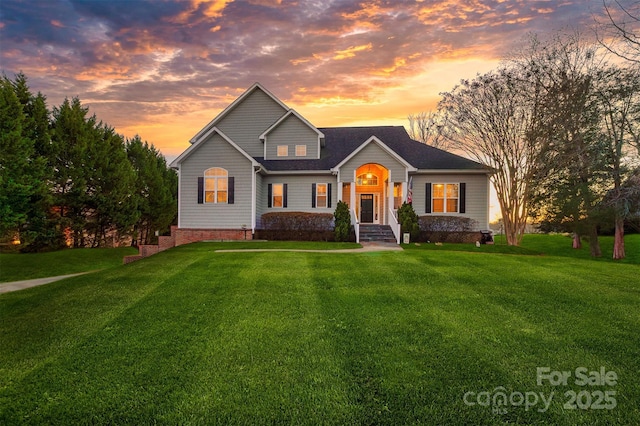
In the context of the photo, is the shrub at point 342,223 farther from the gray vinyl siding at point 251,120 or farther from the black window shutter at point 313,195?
the gray vinyl siding at point 251,120

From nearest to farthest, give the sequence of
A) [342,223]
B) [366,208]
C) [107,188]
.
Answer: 1. [342,223]
2. [366,208]
3. [107,188]

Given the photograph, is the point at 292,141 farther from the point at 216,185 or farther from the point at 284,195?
the point at 216,185

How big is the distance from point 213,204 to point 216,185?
1.09 m

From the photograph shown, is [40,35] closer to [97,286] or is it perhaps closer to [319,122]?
[97,286]

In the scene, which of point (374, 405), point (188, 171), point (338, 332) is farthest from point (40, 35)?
point (374, 405)

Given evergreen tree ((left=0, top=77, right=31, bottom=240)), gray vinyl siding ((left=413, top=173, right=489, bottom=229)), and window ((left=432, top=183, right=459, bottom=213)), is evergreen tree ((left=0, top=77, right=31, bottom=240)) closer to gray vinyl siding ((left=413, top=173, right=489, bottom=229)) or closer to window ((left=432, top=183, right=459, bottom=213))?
gray vinyl siding ((left=413, top=173, right=489, bottom=229))

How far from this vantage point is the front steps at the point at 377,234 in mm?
17484

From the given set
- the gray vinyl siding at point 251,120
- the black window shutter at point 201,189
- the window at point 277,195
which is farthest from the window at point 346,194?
the black window shutter at point 201,189

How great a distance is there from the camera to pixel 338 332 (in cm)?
517

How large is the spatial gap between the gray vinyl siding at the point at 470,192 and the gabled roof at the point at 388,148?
61 cm

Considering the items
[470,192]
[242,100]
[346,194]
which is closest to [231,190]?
[346,194]

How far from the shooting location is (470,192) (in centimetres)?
1953

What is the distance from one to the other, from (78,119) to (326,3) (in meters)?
20.0

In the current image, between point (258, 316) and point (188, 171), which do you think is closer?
point (258, 316)
